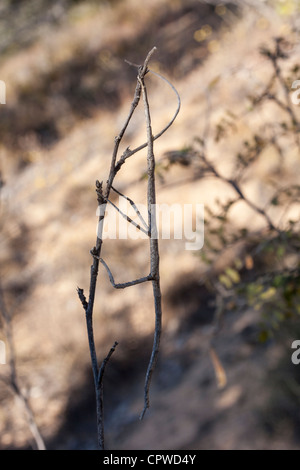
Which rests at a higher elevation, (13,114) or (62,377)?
(13,114)

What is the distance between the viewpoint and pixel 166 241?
6.15 metres

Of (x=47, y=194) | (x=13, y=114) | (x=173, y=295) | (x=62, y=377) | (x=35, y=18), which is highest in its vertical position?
(x=35, y=18)

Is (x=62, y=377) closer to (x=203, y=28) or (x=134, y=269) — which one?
(x=134, y=269)

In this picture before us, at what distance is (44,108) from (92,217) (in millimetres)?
4118

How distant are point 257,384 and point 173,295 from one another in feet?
6.14

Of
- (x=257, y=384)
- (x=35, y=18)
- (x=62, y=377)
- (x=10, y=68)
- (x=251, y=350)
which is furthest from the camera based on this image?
(x=35, y=18)

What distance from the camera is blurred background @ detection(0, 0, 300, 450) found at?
7.55ft

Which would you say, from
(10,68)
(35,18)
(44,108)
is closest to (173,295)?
(44,108)

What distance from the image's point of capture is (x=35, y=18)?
13.2 metres

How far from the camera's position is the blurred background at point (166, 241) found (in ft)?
7.55

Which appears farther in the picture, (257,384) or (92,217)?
(92,217)

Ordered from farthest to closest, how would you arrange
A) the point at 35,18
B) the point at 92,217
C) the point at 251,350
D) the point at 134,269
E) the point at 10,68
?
the point at 35,18 < the point at 10,68 < the point at 92,217 < the point at 134,269 < the point at 251,350

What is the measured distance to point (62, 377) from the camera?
16.6 ft
